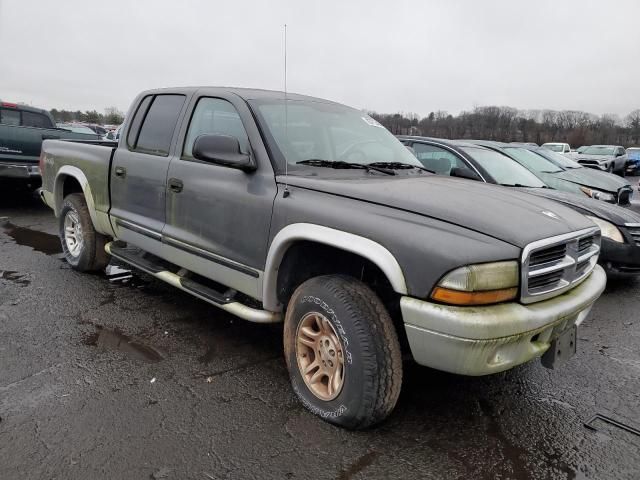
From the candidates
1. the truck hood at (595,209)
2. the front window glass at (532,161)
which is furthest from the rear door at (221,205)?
the front window glass at (532,161)

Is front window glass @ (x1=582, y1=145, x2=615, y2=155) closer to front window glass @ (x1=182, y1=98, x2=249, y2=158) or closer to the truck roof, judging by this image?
the truck roof

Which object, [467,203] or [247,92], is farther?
[247,92]

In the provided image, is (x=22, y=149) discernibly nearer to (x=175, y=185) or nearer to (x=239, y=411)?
(x=175, y=185)

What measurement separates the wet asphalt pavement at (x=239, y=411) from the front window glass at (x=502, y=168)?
2470mm

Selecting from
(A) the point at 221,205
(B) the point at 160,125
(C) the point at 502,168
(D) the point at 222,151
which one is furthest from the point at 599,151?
(D) the point at 222,151

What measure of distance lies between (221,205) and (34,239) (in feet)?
16.2

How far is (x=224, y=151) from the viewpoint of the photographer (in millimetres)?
3021

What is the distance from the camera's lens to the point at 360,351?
2.45 meters

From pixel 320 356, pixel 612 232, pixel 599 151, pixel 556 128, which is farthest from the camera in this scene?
pixel 556 128

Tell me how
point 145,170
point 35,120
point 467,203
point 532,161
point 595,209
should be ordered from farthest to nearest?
point 35,120 → point 532,161 → point 595,209 → point 145,170 → point 467,203

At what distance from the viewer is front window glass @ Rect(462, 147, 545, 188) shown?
6242 mm

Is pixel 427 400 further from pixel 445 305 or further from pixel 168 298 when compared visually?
pixel 168 298

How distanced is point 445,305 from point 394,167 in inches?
63.3

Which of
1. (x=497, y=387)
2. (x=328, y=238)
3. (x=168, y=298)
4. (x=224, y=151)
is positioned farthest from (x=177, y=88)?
(x=497, y=387)
